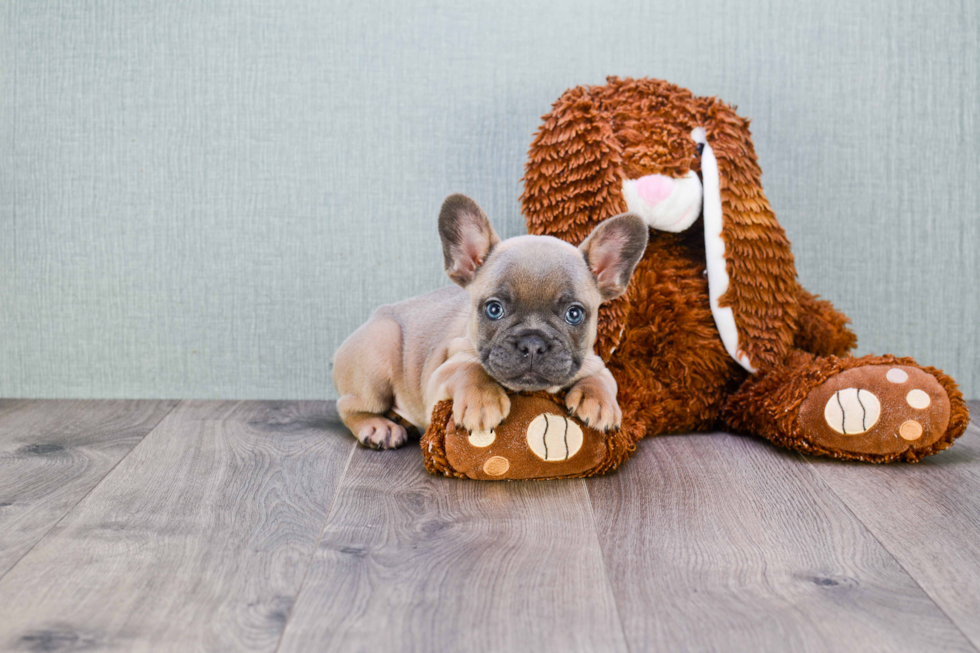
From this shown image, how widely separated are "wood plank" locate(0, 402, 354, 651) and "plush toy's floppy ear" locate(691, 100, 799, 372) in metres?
0.98

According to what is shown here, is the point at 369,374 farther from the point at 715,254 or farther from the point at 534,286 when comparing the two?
the point at 715,254

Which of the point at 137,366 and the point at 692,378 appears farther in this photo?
the point at 137,366

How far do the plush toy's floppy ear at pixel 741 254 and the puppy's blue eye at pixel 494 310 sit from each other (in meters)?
Result: 0.61

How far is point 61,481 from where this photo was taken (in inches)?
66.2

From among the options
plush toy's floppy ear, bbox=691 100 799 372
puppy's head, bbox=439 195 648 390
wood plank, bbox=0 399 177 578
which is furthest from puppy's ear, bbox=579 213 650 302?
wood plank, bbox=0 399 177 578

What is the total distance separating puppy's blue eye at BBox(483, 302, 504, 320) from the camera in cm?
168

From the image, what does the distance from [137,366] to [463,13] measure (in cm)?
142

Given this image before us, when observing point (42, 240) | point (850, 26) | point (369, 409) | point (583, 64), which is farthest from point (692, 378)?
point (42, 240)

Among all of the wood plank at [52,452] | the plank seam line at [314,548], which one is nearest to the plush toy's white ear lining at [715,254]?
the plank seam line at [314,548]

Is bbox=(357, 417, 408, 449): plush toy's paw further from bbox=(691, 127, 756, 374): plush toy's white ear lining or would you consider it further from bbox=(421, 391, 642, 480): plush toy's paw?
bbox=(691, 127, 756, 374): plush toy's white ear lining

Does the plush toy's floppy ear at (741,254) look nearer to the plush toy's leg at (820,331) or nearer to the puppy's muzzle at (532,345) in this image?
the plush toy's leg at (820,331)

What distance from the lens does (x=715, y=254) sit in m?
1.99

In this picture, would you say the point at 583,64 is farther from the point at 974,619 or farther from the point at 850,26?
the point at 974,619

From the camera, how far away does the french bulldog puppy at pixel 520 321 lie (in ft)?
5.32
